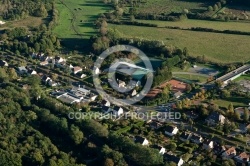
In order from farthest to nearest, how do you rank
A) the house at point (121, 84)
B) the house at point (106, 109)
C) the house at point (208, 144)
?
the house at point (121, 84) → the house at point (106, 109) → the house at point (208, 144)

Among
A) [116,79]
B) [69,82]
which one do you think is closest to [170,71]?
[116,79]

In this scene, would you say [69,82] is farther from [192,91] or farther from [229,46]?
[229,46]

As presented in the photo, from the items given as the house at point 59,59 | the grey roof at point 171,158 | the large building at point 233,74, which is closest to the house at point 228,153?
the grey roof at point 171,158

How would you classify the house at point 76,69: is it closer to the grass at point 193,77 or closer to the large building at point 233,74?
the grass at point 193,77

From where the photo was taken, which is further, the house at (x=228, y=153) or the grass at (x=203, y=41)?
the grass at (x=203, y=41)

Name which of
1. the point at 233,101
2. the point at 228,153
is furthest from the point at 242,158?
the point at 233,101
